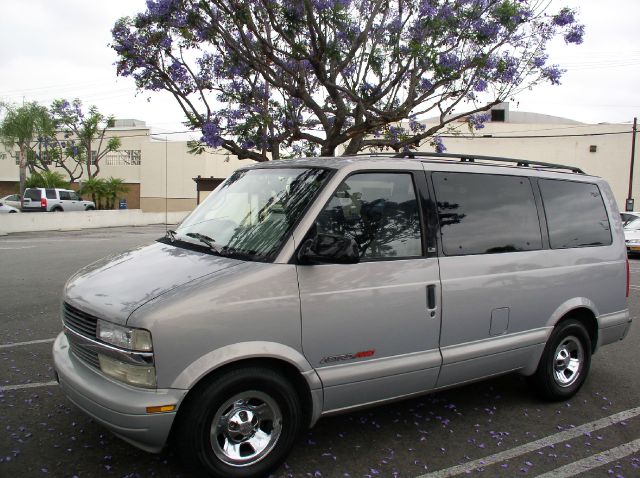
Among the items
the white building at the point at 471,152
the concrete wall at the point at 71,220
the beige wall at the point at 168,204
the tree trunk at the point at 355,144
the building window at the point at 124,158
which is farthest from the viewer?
the building window at the point at 124,158

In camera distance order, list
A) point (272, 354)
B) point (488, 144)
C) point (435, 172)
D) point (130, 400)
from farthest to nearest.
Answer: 1. point (488, 144)
2. point (435, 172)
3. point (272, 354)
4. point (130, 400)

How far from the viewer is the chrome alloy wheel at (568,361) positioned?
4738mm

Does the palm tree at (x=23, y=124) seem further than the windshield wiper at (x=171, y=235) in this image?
Yes

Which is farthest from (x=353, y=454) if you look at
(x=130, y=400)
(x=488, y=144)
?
(x=488, y=144)

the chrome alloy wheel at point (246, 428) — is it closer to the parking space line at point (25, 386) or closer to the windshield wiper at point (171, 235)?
the windshield wiper at point (171, 235)

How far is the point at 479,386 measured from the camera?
5.14m

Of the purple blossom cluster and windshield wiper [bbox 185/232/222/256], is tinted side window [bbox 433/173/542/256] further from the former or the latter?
the purple blossom cluster

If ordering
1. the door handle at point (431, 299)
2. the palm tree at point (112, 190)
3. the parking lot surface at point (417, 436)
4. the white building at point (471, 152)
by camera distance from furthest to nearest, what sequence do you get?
the palm tree at point (112, 190) < the white building at point (471, 152) < the door handle at point (431, 299) < the parking lot surface at point (417, 436)

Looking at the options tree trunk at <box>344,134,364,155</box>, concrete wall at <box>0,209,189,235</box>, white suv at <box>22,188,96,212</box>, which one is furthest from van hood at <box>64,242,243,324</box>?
white suv at <box>22,188,96,212</box>

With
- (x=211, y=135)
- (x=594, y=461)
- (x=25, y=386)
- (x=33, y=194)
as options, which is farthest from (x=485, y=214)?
(x=33, y=194)

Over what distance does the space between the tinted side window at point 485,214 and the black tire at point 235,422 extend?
1596mm

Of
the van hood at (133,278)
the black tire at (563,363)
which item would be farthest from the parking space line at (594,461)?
the van hood at (133,278)

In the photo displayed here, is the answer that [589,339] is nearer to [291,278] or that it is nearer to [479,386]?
[479,386]

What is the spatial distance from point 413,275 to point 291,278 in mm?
931
